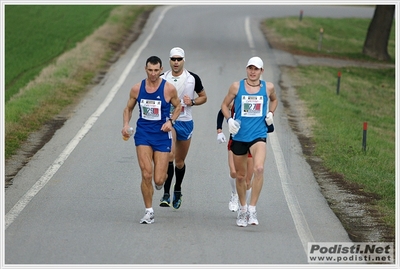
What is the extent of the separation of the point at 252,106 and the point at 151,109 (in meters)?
1.25

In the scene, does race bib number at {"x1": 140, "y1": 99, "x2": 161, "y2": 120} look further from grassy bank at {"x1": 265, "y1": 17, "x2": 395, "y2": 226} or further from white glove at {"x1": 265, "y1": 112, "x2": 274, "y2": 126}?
grassy bank at {"x1": 265, "y1": 17, "x2": 395, "y2": 226}

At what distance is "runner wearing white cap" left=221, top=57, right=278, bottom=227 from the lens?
10.3 metres

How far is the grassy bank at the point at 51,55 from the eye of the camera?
63.4 feet

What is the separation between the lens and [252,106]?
10.3 meters

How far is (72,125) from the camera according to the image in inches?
707

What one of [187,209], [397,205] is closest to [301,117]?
[397,205]

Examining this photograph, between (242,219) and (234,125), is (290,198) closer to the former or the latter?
(242,219)

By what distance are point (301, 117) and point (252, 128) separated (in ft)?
32.5

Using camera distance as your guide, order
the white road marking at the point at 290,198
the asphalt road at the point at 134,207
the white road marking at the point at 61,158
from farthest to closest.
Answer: the white road marking at the point at 61,158 → the white road marking at the point at 290,198 → the asphalt road at the point at 134,207

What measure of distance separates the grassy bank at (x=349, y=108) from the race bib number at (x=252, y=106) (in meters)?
2.43

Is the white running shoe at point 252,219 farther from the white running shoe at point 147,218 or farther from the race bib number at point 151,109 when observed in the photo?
the race bib number at point 151,109

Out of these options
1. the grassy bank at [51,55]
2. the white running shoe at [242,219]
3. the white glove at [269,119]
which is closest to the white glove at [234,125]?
the white glove at [269,119]

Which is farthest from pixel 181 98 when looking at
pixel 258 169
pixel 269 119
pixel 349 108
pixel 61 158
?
pixel 349 108

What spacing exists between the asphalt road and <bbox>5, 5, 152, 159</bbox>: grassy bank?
0.95 metres
